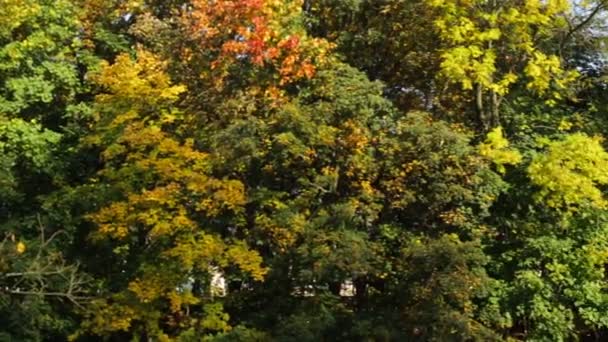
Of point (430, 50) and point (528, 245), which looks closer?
point (528, 245)

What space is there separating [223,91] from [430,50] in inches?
167

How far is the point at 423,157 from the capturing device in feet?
40.3

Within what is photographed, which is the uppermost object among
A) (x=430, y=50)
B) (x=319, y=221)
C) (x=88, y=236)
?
(x=430, y=50)

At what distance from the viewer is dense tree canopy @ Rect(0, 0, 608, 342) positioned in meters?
12.2

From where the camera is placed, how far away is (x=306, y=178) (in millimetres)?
12914

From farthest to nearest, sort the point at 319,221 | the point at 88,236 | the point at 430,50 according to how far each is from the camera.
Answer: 1. the point at 430,50
2. the point at 88,236
3. the point at 319,221

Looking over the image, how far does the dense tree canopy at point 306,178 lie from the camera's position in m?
12.2

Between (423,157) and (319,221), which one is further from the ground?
(423,157)

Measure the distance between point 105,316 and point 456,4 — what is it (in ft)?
26.4


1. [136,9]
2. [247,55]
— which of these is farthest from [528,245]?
[136,9]

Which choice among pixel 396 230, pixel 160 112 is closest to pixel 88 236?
pixel 160 112

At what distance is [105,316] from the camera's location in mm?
12812

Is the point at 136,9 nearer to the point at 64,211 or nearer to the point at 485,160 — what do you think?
the point at 64,211

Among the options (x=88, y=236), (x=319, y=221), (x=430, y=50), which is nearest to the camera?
(x=319, y=221)
